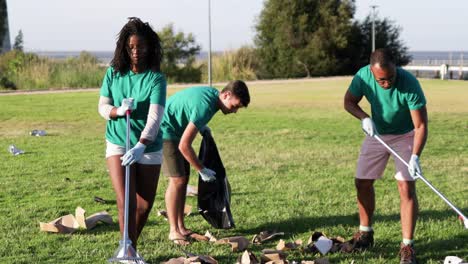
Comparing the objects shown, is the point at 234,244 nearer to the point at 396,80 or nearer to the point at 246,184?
the point at 396,80

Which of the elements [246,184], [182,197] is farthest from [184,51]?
[182,197]

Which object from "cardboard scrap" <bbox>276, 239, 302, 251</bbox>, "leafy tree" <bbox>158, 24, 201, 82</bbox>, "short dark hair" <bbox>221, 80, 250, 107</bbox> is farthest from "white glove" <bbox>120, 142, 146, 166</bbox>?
"leafy tree" <bbox>158, 24, 201, 82</bbox>

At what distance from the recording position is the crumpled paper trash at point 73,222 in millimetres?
5797

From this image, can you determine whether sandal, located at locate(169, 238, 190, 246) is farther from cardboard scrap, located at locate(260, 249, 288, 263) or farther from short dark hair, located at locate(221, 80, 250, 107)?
short dark hair, located at locate(221, 80, 250, 107)

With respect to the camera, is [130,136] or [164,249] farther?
[164,249]

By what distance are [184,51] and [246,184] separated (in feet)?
93.6

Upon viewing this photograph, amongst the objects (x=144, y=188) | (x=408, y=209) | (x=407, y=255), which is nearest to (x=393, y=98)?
(x=408, y=209)

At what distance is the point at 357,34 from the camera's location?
45031 millimetres

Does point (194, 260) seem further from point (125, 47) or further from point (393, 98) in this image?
point (393, 98)

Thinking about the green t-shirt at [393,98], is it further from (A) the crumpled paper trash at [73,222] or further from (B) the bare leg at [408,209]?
(A) the crumpled paper trash at [73,222]

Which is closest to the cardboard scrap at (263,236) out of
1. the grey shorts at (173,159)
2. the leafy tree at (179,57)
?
the grey shorts at (173,159)

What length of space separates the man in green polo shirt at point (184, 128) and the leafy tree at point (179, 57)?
2711cm

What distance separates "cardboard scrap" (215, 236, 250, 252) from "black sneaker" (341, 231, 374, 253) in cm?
74

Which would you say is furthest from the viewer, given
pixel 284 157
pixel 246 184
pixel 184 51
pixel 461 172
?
pixel 184 51
